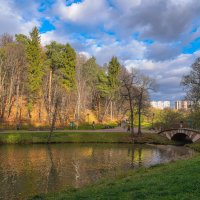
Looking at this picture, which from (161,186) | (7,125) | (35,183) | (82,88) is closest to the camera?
(161,186)

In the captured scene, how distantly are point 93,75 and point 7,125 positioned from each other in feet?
125

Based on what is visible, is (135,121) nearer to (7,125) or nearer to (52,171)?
(7,125)

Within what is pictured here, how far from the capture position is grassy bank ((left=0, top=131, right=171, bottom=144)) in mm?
52406

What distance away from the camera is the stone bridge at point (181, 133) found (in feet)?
171

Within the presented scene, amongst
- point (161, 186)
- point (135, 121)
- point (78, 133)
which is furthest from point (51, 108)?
point (161, 186)

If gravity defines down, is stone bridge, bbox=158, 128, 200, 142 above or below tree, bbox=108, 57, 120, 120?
below

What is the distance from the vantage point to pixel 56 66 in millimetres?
80875

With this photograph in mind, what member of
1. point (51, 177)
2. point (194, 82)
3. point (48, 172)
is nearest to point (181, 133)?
point (194, 82)

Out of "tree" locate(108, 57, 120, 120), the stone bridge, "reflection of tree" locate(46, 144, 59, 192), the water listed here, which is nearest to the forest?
"tree" locate(108, 57, 120, 120)

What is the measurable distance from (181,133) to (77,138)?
22187 mm

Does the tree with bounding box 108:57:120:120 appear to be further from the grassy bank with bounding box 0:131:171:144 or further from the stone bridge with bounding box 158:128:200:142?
the grassy bank with bounding box 0:131:171:144

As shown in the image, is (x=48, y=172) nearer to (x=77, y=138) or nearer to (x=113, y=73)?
(x=77, y=138)

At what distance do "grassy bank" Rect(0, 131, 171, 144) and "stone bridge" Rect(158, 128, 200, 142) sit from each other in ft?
5.77

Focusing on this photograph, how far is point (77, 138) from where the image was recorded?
5688cm
